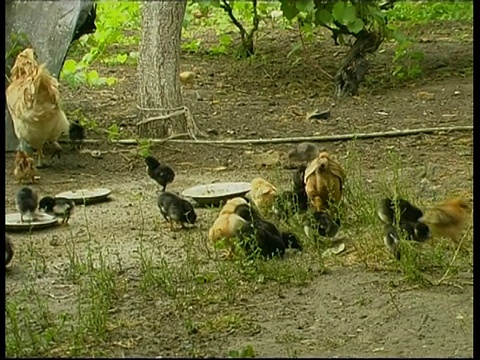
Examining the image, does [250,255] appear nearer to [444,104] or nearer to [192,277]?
[192,277]

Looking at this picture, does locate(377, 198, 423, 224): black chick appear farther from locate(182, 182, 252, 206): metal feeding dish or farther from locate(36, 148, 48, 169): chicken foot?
locate(36, 148, 48, 169): chicken foot

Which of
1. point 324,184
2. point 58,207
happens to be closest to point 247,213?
point 324,184

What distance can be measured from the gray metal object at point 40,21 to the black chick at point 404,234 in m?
4.11

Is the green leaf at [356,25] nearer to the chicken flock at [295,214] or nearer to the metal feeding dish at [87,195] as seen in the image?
the metal feeding dish at [87,195]

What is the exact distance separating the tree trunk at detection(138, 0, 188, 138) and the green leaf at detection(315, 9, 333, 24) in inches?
58.1

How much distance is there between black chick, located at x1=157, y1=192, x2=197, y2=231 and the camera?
18.7 ft

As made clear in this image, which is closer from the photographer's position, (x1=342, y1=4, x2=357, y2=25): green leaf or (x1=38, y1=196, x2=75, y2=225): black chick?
(x1=38, y1=196, x2=75, y2=225): black chick

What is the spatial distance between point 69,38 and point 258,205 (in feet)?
10.1

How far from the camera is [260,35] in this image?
1307cm

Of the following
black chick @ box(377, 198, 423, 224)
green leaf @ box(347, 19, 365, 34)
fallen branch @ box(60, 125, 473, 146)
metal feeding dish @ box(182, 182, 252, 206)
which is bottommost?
fallen branch @ box(60, 125, 473, 146)

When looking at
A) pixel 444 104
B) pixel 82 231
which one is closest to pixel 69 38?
pixel 82 231

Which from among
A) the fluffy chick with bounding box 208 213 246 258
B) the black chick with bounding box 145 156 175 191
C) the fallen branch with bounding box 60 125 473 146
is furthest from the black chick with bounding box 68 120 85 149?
the fluffy chick with bounding box 208 213 246 258

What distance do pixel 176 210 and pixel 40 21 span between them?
318cm

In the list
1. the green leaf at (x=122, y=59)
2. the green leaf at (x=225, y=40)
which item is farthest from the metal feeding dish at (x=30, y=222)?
the green leaf at (x=225, y=40)
